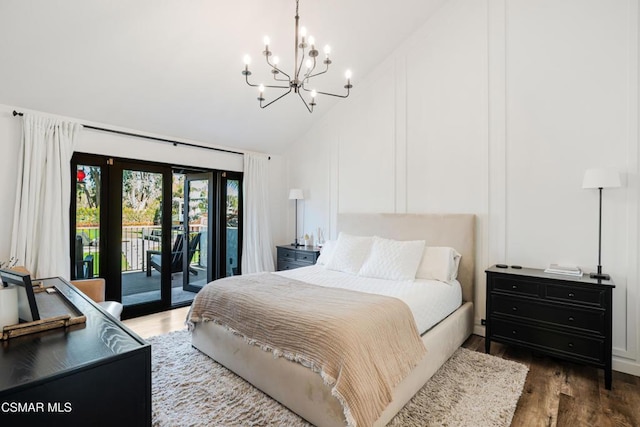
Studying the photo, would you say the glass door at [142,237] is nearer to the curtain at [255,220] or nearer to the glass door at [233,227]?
the glass door at [233,227]

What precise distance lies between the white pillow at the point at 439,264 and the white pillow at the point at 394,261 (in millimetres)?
103

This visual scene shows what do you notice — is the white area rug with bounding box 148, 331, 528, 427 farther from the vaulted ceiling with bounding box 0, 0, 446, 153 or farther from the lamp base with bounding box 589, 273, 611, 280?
the vaulted ceiling with bounding box 0, 0, 446, 153

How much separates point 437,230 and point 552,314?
1304 millimetres

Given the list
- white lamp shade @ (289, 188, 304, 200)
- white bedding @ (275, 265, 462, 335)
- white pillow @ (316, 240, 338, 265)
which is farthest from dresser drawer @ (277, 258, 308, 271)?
white bedding @ (275, 265, 462, 335)

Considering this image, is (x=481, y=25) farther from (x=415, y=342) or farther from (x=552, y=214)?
(x=415, y=342)

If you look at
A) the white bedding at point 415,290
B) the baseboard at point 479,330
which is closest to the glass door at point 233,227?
the white bedding at point 415,290

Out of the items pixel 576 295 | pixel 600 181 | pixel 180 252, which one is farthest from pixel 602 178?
pixel 180 252

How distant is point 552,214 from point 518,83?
4.40ft

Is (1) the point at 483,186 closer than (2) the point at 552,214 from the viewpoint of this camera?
No

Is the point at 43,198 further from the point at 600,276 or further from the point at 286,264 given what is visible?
the point at 600,276

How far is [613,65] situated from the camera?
272 centimetres

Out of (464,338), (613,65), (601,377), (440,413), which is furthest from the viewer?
(464,338)

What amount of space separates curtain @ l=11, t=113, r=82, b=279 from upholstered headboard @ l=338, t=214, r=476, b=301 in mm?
3339

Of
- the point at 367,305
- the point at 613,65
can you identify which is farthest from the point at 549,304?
the point at 613,65
